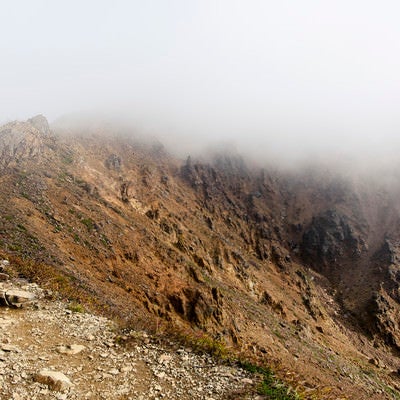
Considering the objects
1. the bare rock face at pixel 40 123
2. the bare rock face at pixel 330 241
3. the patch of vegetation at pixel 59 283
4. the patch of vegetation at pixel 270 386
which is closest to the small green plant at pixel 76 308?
the patch of vegetation at pixel 59 283

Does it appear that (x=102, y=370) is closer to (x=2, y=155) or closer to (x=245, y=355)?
(x=245, y=355)

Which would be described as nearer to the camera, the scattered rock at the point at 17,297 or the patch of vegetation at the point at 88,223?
the scattered rock at the point at 17,297

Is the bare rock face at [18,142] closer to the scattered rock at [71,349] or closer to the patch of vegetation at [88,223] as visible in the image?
the patch of vegetation at [88,223]

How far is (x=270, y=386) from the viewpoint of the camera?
8953 millimetres

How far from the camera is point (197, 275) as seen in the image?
33.2 meters

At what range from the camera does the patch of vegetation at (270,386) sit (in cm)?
856

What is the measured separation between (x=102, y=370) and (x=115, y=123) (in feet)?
248

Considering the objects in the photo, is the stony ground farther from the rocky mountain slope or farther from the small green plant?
the rocky mountain slope

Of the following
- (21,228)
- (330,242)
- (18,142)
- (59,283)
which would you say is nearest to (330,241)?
(330,242)

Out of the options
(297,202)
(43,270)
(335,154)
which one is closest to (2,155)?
(43,270)

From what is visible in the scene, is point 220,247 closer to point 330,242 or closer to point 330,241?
point 330,242

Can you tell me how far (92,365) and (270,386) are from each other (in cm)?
526

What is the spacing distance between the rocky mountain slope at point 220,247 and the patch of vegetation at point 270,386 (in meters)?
0.44

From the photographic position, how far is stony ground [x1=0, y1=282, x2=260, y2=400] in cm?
772
